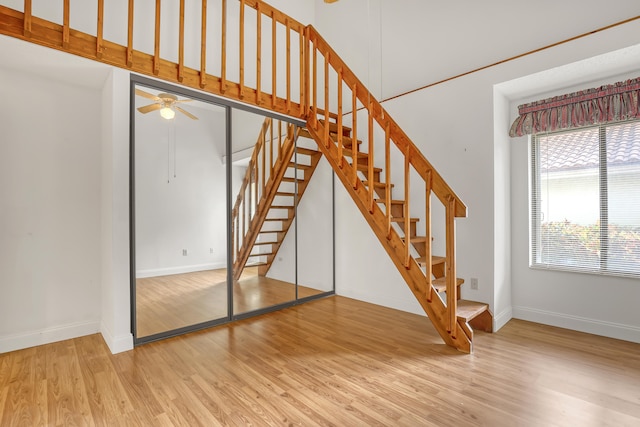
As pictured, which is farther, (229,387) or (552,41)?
(552,41)

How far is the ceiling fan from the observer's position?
2.77 meters

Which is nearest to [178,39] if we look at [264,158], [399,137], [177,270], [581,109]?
[264,158]

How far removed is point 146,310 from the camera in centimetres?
277

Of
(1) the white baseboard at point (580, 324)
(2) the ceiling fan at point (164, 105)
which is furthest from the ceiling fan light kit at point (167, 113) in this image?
(1) the white baseboard at point (580, 324)

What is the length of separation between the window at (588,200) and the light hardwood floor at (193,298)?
298 cm

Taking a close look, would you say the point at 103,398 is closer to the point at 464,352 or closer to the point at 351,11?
the point at 464,352

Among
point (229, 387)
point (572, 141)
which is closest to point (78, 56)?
point (229, 387)

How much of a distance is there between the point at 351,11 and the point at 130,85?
334cm

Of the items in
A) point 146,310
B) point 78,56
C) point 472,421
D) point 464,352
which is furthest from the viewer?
point 146,310

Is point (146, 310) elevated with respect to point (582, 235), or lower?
lower

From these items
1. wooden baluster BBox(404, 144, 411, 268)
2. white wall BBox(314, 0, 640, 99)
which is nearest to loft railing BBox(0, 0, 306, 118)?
white wall BBox(314, 0, 640, 99)

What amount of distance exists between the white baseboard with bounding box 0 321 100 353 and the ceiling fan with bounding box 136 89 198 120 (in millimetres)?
2052

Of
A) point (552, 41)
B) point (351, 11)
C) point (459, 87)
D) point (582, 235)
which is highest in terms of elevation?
point (351, 11)

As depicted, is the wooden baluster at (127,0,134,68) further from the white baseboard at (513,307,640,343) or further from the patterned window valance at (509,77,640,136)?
the white baseboard at (513,307,640,343)
